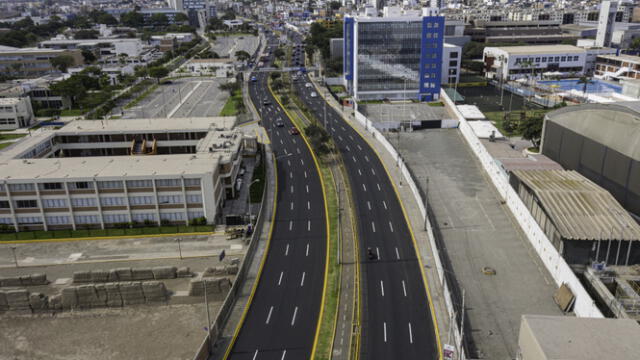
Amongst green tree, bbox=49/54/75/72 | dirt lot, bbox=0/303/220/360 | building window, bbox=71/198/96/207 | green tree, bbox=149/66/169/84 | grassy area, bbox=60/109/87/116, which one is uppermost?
green tree, bbox=49/54/75/72

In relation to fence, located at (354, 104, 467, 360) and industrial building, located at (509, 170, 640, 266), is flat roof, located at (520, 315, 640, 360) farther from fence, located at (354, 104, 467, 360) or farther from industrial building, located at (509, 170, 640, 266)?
industrial building, located at (509, 170, 640, 266)

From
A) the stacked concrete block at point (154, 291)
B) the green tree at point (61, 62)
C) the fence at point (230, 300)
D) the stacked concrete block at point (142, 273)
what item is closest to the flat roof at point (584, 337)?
the fence at point (230, 300)

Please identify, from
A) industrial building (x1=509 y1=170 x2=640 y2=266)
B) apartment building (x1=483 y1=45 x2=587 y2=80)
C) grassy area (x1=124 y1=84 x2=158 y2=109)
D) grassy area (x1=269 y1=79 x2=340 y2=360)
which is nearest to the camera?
grassy area (x1=269 y1=79 x2=340 y2=360)

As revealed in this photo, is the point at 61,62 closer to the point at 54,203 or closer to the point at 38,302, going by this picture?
the point at 54,203

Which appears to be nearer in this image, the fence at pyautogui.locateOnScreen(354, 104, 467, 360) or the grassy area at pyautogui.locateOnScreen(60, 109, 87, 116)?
the fence at pyautogui.locateOnScreen(354, 104, 467, 360)

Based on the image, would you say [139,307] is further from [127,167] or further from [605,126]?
[605,126]

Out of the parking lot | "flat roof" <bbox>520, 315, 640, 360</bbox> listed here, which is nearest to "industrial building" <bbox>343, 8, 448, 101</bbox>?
the parking lot

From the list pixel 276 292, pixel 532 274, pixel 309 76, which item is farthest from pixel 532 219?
pixel 309 76

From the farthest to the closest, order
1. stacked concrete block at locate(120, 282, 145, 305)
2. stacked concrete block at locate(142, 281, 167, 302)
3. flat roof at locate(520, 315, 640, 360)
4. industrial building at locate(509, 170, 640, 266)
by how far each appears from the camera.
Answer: stacked concrete block at locate(142, 281, 167, 302) → stacked concrete block at locate(120, 282, 145, 305) → industrial building at locate(509, 170, 640, 266) → flat roof at locate(520, 315, 640, 360)
